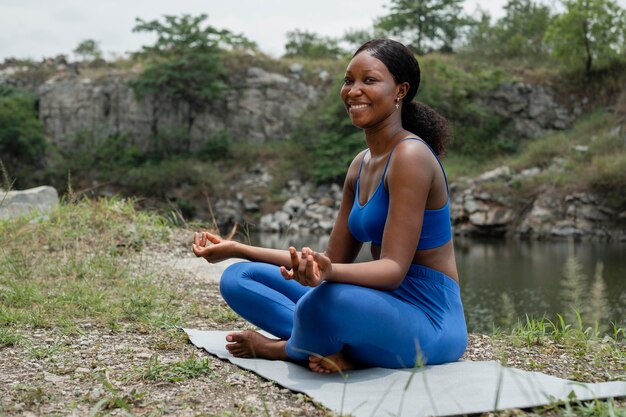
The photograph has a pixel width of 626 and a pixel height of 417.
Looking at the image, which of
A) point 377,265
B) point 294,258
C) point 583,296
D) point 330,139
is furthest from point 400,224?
point 330,139

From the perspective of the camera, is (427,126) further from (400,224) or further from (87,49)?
(87,49)

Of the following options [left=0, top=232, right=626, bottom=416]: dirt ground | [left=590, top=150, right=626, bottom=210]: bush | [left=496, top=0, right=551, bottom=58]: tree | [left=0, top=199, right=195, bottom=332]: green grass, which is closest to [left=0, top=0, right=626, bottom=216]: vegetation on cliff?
[left=496, top=0, right=551, bottom=58]: tree

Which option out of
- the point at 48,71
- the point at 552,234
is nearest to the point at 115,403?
the point at 552,234

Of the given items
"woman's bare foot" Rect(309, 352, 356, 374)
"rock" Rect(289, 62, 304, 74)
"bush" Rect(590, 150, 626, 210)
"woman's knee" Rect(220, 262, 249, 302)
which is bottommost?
"bush" Rect(590, 150, 626, 210)

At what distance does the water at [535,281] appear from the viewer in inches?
250

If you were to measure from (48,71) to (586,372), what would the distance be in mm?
25184

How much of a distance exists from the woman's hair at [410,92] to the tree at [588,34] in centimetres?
2034

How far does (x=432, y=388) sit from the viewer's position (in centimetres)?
231

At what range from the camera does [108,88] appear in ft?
79.7

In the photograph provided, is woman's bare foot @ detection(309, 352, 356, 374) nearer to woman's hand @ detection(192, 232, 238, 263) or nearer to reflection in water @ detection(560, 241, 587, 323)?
woman's hand @ detection(192, 232, 238, 263)

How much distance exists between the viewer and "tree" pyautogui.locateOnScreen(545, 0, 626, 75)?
2103cm

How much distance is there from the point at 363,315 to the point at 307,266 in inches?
13.1

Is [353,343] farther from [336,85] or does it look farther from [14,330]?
[336,85]

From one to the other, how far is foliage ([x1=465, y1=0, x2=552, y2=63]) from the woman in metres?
23.6
